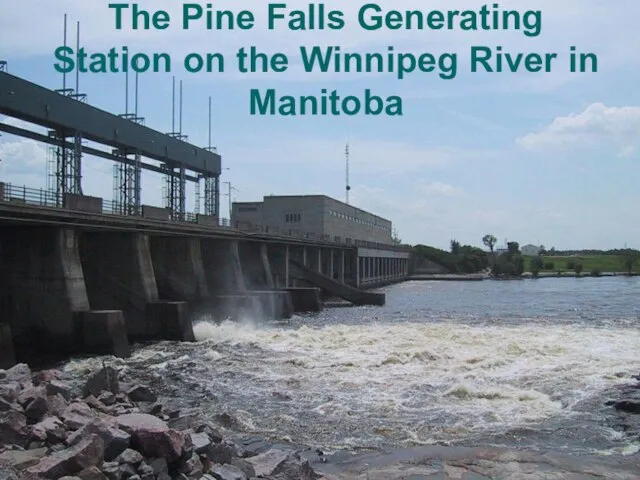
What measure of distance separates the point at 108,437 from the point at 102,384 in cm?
501

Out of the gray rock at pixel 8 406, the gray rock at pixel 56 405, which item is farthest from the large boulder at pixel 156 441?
the gray rock at pixel 56 405

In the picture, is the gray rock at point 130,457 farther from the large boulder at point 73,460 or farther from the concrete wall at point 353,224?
the concrete wall at point 353,224

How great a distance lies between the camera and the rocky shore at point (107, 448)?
25.9 ft

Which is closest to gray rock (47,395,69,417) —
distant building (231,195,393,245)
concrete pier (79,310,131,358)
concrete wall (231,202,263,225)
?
concrete pier (79,310,131,358)

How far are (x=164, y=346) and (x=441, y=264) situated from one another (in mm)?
124364

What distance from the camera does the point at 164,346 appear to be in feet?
90.8

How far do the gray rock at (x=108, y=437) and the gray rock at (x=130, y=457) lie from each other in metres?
0.13

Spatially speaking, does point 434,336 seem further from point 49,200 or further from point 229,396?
point 49,200

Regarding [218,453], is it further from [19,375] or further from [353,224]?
[353,224]

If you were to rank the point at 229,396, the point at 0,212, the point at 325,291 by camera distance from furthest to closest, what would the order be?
1. the point at 325,291
2. the point at 0,212
3. the point at 229,396

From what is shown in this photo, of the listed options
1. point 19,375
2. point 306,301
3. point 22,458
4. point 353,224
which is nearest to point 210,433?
point 22,458

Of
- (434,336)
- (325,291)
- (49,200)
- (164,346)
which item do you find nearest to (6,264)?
(49,200)

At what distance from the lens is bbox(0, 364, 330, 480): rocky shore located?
7895mm

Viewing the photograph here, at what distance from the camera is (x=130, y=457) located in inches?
330
